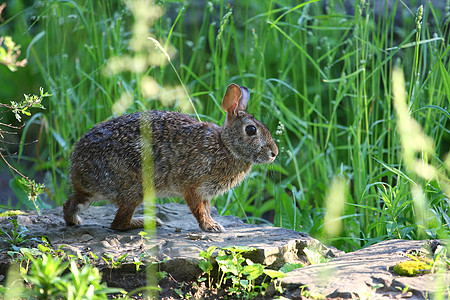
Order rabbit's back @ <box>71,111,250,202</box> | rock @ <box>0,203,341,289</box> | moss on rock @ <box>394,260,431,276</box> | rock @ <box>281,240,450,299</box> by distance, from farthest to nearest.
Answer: rabbit's back @ <box>71,111,250,202</box>, rock @ <box>0,203,341,289</box>, moss on rock @ <box>394,260,431,276</box>, rock @ <box>281,240,450,299</box>

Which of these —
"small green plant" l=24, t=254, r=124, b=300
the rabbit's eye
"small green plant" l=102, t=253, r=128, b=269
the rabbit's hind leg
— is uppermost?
the rabbit's eye

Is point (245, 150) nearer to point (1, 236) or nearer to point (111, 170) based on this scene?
point (111, 170)

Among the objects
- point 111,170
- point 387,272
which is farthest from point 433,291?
point 111,170

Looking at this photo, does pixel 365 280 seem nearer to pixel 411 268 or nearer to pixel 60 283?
pixel 411 268

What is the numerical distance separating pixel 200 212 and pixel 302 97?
1.59 metres

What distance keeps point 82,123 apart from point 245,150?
2.31 m

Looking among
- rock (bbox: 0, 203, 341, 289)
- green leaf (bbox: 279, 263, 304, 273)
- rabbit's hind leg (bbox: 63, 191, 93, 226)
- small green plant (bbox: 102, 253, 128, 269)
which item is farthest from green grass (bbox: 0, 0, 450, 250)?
small green plant (bbox: 102, 253, 128, 269)

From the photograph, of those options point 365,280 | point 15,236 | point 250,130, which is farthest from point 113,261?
point 250,130

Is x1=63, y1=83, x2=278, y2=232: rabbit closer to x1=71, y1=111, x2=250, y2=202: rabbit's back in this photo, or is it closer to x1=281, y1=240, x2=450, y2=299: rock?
x1=71, y1=111, x2=250, y2=202: rabbit's back

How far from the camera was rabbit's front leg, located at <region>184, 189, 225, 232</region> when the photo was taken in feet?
14.7

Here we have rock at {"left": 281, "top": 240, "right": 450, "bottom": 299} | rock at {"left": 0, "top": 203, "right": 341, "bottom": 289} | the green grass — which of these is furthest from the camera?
the green grass

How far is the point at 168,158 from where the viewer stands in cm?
456

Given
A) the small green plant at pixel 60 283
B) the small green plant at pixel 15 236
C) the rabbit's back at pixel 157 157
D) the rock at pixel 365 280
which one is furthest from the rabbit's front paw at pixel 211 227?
the small green plant at pixel 60 283

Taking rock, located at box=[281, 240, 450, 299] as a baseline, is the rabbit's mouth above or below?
above
